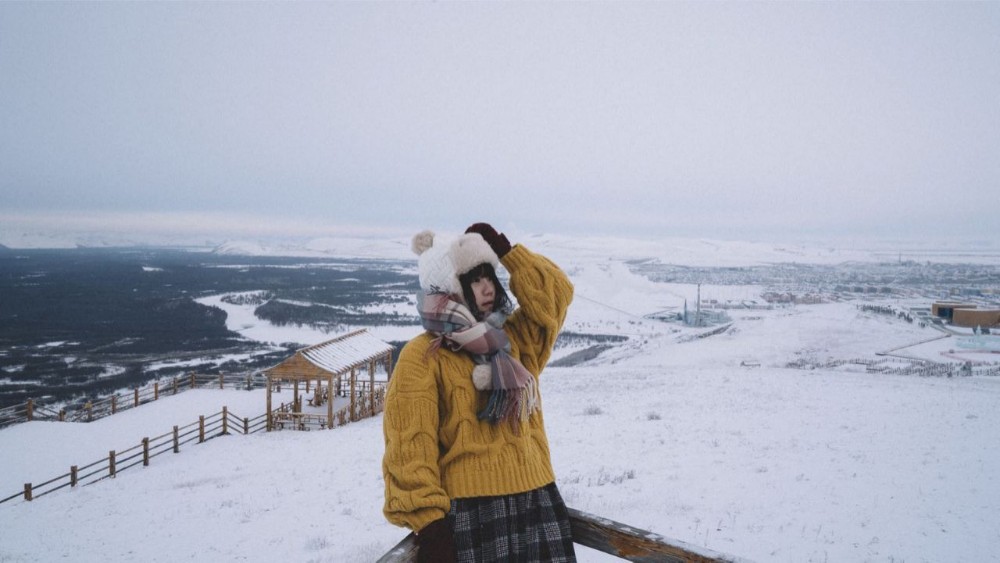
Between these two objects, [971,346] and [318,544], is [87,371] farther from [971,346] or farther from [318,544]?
[971,346]

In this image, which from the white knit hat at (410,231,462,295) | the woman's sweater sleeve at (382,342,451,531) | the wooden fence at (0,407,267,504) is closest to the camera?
the woman's sweater sleeve at (382,342,451,531)

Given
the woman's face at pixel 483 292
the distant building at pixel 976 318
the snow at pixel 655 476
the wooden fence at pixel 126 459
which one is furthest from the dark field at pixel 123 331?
the distant building at pixel 976 318

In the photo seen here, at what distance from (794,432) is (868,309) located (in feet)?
158

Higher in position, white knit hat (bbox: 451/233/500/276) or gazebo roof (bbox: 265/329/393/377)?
white knit hat (bbox: 451/233/500/276)

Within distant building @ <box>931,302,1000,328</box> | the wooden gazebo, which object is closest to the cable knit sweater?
the wooden gazebo

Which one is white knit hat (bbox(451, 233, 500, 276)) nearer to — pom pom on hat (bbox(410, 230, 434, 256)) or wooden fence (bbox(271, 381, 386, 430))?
pom pom on hat (bbox(410, 230, 434, 256))

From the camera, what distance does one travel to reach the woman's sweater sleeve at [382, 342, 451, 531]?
1706 millimetres

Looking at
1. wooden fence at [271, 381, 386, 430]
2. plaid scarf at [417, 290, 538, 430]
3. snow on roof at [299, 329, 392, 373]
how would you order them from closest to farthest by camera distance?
plaid scarf at [417, 290, 538, 430], snow on roof at [299, 329, 392, 373], wooden fence at [271, 381, 386, 430]

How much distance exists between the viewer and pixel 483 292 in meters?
2.06

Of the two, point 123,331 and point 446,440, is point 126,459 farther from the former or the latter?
point 123,331

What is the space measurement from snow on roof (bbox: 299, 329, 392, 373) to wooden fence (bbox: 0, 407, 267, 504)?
275cm

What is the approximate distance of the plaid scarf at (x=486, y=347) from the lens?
188 cm

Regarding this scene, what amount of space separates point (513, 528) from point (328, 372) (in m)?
12.7

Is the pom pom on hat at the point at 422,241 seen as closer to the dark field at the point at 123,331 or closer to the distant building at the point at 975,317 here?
the dark field at the point at 123,331
